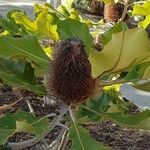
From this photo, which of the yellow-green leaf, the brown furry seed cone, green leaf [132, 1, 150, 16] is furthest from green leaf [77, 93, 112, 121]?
green leaf [132, 1, 150, 16]

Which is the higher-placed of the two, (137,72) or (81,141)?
(137,72)

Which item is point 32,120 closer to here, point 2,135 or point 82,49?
point 2,135

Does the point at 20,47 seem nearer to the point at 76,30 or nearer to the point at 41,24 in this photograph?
the point at 76,30

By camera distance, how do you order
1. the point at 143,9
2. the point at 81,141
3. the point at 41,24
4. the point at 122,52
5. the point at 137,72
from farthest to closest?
the point at 143,9
the point at 41,24
the point at 137,72
the point at 81,141
the point at 122,52

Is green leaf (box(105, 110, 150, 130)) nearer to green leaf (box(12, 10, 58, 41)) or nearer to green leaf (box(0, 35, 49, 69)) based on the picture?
green leaf (box(0, 35, 49, 69))

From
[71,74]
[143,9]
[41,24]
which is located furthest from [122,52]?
[143,9]

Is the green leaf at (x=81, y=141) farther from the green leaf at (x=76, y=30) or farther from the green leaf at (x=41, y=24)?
the green leaf at (x=41, y=24)
